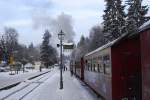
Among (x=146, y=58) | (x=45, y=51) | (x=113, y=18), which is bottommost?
(x=146, y=58)

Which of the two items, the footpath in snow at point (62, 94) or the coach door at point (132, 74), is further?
the footpath in snow at point (62, 94)

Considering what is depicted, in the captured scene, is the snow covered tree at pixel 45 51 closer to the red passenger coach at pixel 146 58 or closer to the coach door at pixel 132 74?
the coach door at pixel 132 74

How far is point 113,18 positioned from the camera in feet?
213

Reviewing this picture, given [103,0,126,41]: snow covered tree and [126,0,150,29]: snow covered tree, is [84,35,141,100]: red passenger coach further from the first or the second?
[103,0,126,41]: snow covered tree

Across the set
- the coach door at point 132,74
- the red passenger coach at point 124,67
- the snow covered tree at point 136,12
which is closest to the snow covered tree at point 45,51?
the snow covered tree at point 136,12

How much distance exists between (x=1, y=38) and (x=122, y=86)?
106 metres

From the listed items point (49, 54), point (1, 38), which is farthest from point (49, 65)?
point (1, 38)

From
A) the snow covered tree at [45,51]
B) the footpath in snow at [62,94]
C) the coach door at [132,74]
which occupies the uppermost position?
the snow covered tree at [45,51]

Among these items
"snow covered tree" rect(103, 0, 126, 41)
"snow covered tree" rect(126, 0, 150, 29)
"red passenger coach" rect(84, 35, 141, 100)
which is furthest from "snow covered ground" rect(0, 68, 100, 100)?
"snow covered tree" rect(103, 0, 126, 41)

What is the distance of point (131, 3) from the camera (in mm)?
58938

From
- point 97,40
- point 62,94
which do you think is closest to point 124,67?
point 62,94

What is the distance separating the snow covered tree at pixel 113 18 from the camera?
62.8 meters

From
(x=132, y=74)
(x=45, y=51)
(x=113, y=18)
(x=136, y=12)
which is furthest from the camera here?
(x=45, y=51)

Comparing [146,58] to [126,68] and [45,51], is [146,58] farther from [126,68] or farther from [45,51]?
[45,51]
